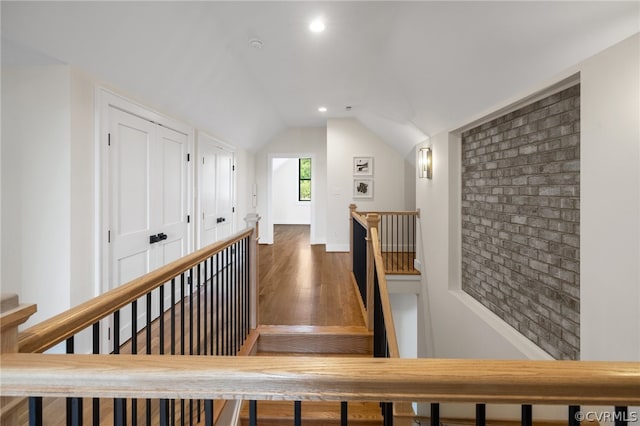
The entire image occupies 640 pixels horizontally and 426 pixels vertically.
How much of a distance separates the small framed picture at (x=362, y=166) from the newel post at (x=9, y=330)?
562cm

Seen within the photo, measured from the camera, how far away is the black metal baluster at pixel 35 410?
2.06 feet

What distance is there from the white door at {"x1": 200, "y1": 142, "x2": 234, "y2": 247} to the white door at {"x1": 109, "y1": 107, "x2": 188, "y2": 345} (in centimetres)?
51

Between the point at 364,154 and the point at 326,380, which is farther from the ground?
the point at 364,154

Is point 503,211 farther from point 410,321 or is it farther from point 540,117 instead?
point 410,321

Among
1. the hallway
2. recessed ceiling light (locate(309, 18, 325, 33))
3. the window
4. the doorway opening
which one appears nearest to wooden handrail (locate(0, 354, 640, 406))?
the hallway

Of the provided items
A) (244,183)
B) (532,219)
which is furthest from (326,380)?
(244,183)

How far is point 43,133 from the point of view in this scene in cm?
198

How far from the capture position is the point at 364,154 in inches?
236

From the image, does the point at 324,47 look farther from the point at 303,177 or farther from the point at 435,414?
the point at 303,177

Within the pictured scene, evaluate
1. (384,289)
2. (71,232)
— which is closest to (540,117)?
(384,289)

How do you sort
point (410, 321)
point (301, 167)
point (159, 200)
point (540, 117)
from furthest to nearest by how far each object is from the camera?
1. point (301, 167)
2. point (410, 321)
3. point (159, 200)
4. point (540, 117)

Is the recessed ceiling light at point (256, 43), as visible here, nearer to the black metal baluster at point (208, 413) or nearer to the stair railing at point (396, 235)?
the black metal baluster at point (208, 413)

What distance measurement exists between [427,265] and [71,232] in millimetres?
4024

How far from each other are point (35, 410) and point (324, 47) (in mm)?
3290
